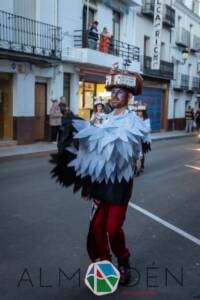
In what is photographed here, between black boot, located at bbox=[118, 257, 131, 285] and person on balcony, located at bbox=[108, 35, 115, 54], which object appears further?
person on balcony, located at bbox=[108, 35, 115, 54]

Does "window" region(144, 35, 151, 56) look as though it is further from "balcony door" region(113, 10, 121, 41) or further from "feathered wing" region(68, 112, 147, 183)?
"feathered wing" region(68, 112, 147, 183)

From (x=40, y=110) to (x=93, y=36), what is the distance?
4.37 m

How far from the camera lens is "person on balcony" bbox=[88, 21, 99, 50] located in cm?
1938

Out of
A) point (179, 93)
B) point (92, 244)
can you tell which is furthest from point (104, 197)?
point (179, 93)

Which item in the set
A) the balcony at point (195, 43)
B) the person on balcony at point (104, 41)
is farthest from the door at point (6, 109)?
the balcony at point (195, 43)

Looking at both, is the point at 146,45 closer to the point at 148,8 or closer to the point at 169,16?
the point at 148,8

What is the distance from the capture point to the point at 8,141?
16.1 m

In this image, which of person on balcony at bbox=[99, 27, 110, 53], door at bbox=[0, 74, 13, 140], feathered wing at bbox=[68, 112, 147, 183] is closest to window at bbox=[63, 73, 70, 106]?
person on balcony at bbox=[99, 27, 110, 53]

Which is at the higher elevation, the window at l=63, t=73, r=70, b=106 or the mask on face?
the window at l=63, t=73, r=70, b=106

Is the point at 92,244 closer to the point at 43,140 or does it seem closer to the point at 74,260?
the point at 74,260

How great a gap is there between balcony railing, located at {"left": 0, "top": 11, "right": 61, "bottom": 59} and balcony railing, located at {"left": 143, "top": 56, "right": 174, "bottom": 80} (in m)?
9.82

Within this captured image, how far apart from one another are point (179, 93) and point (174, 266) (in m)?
29.1

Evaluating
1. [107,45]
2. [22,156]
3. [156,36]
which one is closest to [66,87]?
[107,45]

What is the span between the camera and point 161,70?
93.1ft
